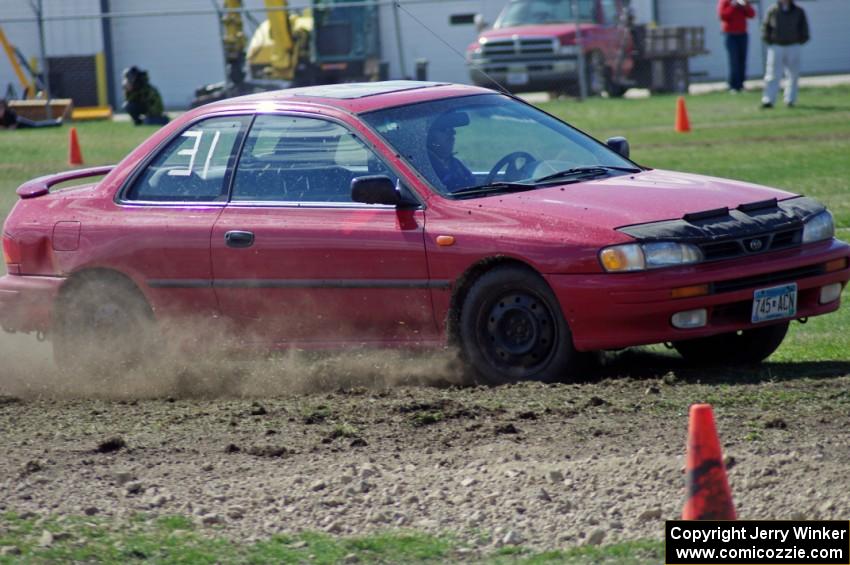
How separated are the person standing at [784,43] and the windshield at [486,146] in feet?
58.5

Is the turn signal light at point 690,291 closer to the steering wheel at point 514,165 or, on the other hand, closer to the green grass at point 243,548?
the steering wheel at point 514,165

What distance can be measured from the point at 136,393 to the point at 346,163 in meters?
1.73

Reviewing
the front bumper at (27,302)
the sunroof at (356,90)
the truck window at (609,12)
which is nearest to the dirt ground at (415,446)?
the front bumper at (27,302)

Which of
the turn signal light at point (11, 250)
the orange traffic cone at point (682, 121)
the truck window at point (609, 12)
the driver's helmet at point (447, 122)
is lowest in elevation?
the orange traffic cone at point (682, 121)

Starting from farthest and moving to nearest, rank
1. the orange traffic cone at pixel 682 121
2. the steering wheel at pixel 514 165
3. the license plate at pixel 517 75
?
the license plate at pixel 517 75
the orange traffic cone at pixel 682 121
the steering wheel at pixel 514 165

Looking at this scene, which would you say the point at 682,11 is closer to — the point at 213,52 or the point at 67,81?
the point at 213,52

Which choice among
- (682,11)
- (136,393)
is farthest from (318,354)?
(682,11)

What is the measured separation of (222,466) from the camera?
6.25 metres

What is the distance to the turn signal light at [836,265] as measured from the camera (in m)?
7.70

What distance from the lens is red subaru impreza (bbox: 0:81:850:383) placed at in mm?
7242

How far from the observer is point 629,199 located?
7520mm

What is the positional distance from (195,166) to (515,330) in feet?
7.29

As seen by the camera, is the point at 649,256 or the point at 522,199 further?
the point at 522,199

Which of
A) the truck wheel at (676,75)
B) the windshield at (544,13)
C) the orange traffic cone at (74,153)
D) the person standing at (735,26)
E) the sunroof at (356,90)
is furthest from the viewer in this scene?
A: the truck wheel at (676,75)
